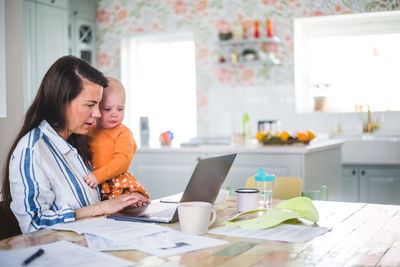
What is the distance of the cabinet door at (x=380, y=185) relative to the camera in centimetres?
431

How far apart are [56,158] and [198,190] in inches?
20.0

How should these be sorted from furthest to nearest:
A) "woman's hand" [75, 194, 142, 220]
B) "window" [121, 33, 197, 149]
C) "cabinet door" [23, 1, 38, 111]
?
"window" [121, 33, 197, 149] < "cabinet door" [23, 1, 38, 111] < "woman's hand" [75, 194, 142, 220]

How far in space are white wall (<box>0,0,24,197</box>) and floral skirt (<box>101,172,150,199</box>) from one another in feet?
4.87

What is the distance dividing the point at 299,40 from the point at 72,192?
165 inches

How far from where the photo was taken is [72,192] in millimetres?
1606

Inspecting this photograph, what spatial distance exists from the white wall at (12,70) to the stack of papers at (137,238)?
1.97 m

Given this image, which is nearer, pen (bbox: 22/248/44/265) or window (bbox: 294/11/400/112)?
pen (bbox: 22/248/44/265)

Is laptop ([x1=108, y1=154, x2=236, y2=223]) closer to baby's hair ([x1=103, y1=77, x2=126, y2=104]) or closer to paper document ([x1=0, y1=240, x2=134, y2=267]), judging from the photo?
paper document ([x1=0, y1=240, x2=134, y2=267])

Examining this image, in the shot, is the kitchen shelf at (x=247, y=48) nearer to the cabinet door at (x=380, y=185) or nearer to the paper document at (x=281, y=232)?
the cabinet door at (x=380, y=185)

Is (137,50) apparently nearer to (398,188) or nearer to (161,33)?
(161,33)

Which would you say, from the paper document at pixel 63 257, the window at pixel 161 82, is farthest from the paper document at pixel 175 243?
the window at pixel 161 82

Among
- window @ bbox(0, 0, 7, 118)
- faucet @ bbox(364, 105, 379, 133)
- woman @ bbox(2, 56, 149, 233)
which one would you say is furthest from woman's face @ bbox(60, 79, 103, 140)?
faucet @ bbox(364, 105, 379, 133)

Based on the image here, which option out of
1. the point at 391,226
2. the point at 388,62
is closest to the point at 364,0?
the point at 388,62

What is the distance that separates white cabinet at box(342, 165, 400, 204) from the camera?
4.31 metres
